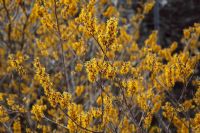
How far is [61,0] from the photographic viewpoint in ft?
13.6

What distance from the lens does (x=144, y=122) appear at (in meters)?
4.16

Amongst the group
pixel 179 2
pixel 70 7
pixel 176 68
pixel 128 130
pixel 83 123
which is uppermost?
pixel 179 2

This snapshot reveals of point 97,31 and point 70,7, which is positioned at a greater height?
point 70,7

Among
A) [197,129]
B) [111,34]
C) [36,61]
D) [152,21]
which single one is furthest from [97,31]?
[152,21]

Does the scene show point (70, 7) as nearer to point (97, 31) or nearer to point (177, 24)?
point (97, 31)

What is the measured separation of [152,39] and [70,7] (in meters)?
2.38

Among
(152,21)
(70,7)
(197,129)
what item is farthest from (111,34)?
(152,21)

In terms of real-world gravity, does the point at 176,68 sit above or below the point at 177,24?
below

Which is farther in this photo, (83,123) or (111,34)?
(83,123)

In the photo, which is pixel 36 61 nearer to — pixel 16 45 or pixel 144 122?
pixel 144 122

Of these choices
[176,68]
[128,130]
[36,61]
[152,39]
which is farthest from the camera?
[152,39]

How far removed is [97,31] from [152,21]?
692 cm

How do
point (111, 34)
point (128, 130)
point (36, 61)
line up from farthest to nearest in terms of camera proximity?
point (128, 130) < point (36, 61) < point (111, 34)

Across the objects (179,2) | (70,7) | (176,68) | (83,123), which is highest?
(179,2)
